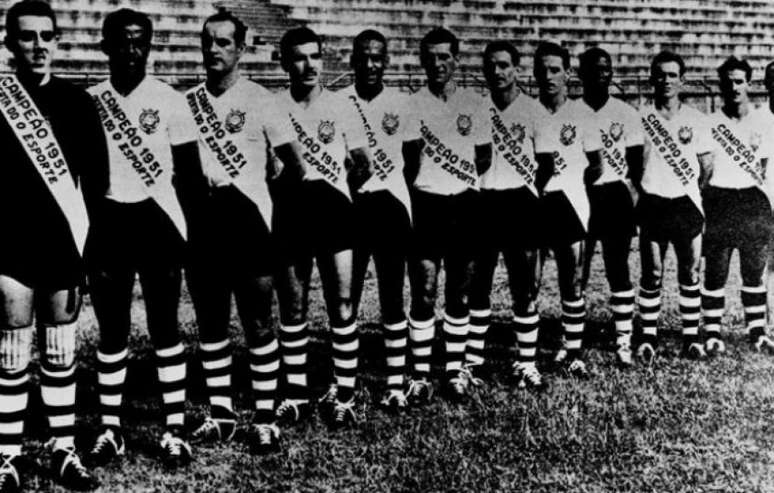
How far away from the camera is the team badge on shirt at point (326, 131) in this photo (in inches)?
154

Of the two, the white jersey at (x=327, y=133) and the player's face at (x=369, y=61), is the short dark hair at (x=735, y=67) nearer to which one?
the player's face at (x=369, y=61)

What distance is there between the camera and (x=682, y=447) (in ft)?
12.4

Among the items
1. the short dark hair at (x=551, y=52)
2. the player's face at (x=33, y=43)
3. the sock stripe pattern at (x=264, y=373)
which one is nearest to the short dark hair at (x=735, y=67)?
the short dark hair at (x=551, y=52)

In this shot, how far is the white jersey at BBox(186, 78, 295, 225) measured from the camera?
12.0ft

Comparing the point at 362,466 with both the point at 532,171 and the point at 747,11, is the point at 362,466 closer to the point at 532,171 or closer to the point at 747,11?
the point at 532,171

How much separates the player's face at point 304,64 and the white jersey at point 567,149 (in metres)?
1.42

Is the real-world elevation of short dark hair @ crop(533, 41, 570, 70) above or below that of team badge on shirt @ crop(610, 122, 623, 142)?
above

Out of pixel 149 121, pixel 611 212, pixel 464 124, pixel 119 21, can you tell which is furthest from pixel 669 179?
pixel 119 21

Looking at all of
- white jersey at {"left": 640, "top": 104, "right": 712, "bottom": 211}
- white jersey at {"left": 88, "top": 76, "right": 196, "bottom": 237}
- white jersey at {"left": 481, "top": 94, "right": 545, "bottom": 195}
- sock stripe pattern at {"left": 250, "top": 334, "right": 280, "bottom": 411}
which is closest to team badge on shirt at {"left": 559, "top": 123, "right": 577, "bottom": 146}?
white jersey at {"left": 481, "top": 94, "right": 545, "bottom": 195}

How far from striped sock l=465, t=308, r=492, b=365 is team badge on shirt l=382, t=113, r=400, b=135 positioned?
4.23 ft

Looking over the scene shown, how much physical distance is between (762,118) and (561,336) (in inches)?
79.3

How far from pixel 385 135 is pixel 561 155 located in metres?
1.13

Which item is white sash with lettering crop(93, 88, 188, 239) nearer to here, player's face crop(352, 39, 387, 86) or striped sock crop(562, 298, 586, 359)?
player's face crop(352, 39, 387, 86)

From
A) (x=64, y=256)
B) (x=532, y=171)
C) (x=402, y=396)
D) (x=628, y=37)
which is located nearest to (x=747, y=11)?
(x=628, y=37)
